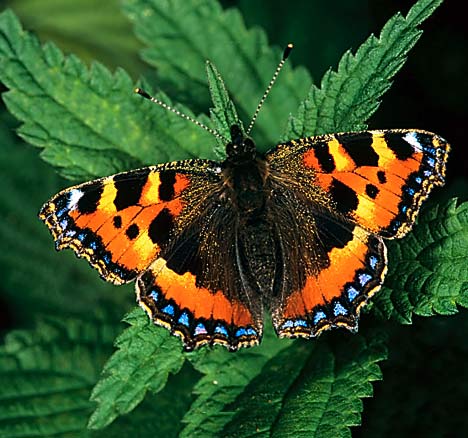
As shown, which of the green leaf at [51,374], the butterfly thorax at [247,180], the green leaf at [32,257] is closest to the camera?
the butterfly thorax at [247,180]

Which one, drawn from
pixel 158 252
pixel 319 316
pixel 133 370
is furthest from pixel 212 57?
pixel 133 370

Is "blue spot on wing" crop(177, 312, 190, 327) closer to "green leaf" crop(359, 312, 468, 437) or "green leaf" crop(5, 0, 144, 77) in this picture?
"green leaf" crop(359, 312, 468, 437)

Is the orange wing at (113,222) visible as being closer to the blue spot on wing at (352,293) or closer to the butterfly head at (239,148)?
the butterfly head at (239,148)

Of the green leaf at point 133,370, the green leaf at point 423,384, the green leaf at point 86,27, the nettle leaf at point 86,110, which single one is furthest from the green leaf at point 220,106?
the green leaf at point 86,27

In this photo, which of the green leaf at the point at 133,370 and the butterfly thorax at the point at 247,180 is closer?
the green leaf at the point at 133,370

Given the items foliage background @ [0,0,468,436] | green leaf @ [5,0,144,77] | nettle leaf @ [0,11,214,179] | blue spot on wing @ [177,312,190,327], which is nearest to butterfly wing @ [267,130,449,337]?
blue spot on wing @ [177,312,190,327]

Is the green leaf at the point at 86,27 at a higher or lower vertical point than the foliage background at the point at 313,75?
higher
